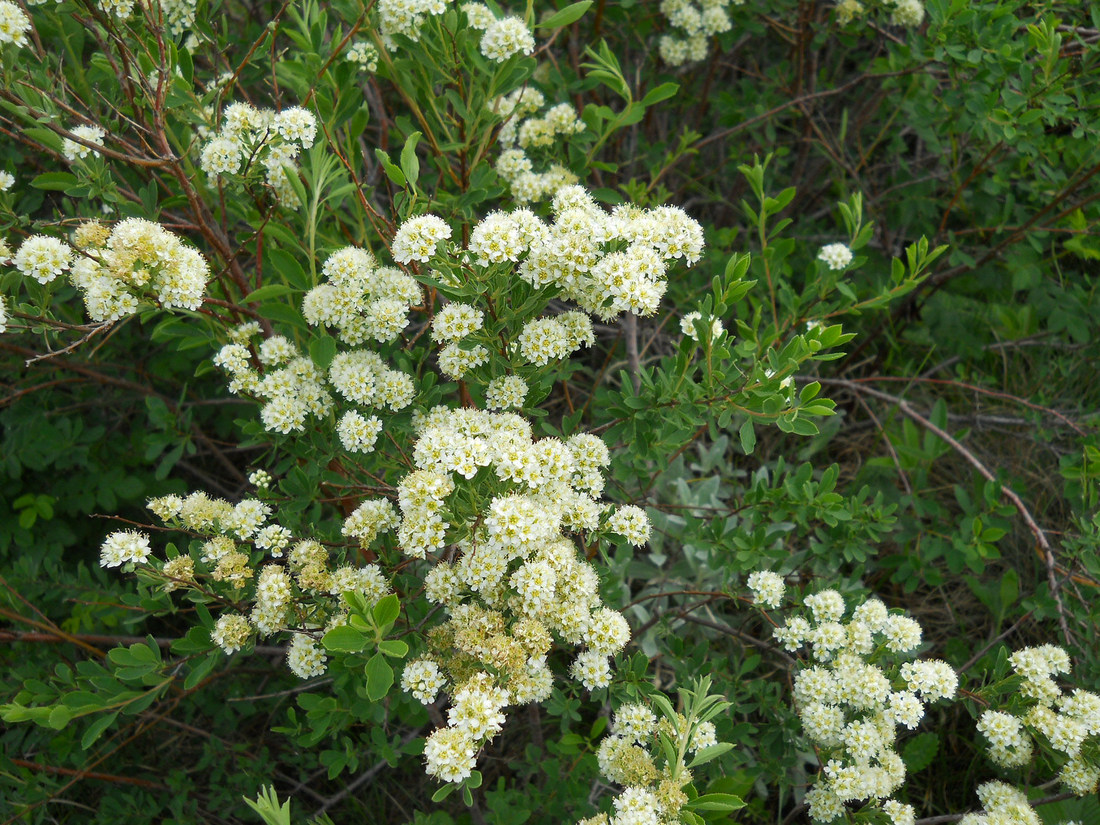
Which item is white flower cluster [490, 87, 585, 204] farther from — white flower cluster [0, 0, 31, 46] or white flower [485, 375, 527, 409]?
white flower cluster [0, 0, 31, 46]

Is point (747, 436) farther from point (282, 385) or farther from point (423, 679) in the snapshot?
point (282, 385)

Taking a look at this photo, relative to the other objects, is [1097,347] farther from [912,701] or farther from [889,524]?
Result: [912,701]

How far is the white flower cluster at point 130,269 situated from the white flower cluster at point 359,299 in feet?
0.90

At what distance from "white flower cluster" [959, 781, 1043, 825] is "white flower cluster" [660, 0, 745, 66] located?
289 cm

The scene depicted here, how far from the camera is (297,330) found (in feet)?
7.96

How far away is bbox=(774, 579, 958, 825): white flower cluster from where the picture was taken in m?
2.05

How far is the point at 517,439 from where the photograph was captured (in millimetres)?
1729

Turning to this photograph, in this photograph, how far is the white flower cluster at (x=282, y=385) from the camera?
205 centimetres

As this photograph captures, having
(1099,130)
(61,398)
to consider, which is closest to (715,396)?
(1099,130)

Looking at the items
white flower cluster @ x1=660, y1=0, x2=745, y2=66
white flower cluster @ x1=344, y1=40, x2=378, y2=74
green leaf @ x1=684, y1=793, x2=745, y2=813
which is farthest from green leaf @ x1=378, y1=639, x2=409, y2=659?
white flower cluster @ x1=660, y1=0, x2=745, y2=66

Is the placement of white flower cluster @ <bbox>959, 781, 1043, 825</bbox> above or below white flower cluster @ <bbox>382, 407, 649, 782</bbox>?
below

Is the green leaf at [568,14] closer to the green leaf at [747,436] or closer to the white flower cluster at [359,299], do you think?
the white flower cluster at [359,299]

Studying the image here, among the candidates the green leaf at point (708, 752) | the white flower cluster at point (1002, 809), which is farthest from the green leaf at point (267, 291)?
A: the white flower cluster at point (1002, 809)

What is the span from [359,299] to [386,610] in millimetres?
766
